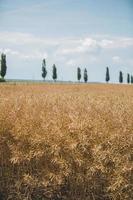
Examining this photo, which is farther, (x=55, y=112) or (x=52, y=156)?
(x=55, y=112)

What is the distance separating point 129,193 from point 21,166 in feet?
5.95

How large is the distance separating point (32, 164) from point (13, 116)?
905 mm

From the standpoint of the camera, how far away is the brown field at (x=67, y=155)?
8094 millimetres

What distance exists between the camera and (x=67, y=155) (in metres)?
8.23

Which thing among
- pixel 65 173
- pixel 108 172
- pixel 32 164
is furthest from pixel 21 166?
pixel 108 172

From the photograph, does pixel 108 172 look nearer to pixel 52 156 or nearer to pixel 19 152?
pixel 52 156

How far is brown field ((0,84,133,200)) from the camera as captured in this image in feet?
26.6

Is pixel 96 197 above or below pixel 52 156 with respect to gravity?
below

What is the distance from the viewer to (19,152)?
8.58 metres

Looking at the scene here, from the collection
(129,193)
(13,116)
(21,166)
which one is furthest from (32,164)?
(129,193)

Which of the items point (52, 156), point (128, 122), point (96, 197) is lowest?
point (96, 197)

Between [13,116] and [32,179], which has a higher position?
[13,116]

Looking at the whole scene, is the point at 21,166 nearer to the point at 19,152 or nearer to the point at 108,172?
the point at 19,152

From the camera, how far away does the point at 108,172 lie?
8.15 metres
